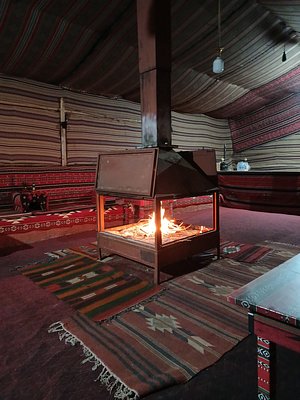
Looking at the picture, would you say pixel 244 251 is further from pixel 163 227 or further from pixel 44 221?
pixel 44 221

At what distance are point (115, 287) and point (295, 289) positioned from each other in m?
2.01

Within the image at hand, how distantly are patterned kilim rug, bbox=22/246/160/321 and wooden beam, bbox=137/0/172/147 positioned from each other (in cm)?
163

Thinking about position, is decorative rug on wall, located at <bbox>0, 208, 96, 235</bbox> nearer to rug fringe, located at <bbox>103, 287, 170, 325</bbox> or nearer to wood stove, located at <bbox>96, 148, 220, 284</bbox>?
wood stove, located at <bbox>96, 148, 220, 284</bbox>

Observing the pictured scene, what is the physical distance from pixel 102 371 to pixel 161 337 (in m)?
0.53

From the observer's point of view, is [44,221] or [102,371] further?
[44,221]

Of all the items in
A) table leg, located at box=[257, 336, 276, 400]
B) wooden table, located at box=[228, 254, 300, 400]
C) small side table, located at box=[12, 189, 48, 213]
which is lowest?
table leg, located at box=[257, 336, 276, 400]

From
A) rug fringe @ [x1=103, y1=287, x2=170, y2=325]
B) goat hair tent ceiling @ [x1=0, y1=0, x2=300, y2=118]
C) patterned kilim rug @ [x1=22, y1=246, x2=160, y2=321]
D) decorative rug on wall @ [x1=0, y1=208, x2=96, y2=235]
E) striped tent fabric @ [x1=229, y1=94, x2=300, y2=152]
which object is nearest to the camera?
rug fringe @ [x1=103, y1=287, x2=170, y2=325]

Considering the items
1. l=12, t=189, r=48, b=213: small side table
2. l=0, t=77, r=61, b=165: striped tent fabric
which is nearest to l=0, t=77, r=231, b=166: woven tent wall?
l=0, t=77, r=61, b=165: striped tent fabric

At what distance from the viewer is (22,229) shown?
4762 mm

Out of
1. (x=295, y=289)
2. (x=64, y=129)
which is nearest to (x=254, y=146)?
(x=64, y=129)

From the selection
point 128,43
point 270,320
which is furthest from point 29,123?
point 270,320

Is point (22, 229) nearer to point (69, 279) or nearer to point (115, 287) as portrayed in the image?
point (69, 279)

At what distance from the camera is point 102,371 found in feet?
5.96

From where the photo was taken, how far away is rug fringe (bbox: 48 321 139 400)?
1622mm
